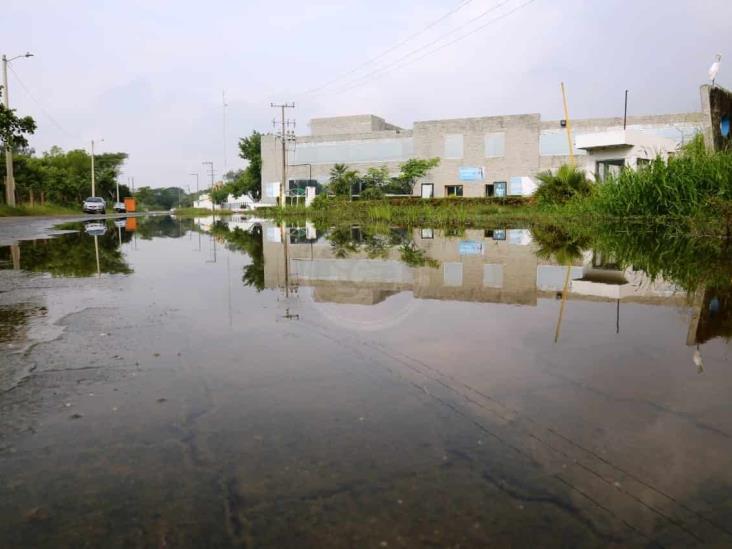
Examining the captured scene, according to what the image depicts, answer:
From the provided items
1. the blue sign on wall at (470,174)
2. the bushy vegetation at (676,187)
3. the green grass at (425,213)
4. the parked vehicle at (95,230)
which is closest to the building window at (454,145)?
the blue sign on wall at (470,174)

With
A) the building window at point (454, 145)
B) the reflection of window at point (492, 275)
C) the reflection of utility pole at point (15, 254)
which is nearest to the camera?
the reflection of window at point (492, 275)

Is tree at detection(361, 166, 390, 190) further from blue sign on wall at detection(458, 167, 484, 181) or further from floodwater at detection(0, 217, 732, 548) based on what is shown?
floodwater at detection(0, 217, 732, 548)

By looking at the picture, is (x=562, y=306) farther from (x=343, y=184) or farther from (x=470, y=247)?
(x=343, y=184)

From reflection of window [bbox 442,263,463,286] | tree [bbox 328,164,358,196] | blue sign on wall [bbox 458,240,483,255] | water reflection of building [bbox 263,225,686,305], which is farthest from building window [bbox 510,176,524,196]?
reflection of window [bbox 442,263,463,286]

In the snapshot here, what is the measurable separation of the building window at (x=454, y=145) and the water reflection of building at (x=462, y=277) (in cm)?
3764

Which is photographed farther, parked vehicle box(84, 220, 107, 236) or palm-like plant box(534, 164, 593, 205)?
palm-like plant box(534, 164, 593, 205)

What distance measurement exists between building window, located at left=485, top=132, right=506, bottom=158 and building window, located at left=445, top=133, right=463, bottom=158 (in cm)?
210

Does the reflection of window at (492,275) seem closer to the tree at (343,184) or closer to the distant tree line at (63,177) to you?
the tree at (343,184)

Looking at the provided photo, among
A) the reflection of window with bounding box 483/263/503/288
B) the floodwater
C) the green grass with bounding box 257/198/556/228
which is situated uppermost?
the green grass with bounding box 257/198/556/228

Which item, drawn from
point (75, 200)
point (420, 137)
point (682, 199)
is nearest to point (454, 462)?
point (682, 199)

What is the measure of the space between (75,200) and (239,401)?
63183 mm

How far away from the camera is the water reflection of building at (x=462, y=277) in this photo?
20.2ft

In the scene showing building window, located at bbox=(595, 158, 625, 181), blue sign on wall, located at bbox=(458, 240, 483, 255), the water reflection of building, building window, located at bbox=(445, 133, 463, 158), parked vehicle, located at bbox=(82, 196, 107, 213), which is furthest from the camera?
building window, located at bbox=(445, 133, 463, 158)

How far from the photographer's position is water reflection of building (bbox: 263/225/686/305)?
20.2 ft
